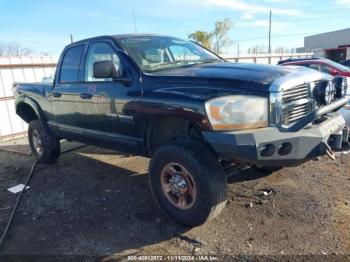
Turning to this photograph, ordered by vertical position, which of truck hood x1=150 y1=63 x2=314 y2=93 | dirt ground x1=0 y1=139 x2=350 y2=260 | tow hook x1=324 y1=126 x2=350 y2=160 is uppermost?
truck hood x1=150 y1=63 x2=314 y2=93

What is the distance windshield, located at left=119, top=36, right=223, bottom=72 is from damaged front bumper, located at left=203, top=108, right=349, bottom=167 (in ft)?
4.43

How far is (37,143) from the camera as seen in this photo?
6203 millimetres

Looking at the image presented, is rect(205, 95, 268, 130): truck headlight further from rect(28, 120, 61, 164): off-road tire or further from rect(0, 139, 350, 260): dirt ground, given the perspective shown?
rect(28, 120, 61, 164): off-road tire

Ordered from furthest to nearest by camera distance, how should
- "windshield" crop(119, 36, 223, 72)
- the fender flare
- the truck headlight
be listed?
1. the fender flare
2. "windshield" crop(119, 36, 223, 72)
3. the truck headlight

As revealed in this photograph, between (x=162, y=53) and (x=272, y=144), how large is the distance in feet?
6.33

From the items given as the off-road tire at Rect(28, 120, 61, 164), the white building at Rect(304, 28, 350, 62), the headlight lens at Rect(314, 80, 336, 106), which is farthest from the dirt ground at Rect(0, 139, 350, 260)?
the white building at Rect(304, 28, 350, 62)

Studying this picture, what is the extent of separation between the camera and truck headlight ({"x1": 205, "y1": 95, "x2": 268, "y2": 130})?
9.91 ft

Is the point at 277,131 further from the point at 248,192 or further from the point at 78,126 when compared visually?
the point at 78,126

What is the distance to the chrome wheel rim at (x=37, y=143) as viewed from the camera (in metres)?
6.04

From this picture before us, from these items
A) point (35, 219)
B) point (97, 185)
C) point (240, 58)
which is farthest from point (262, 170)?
point (240, 58)

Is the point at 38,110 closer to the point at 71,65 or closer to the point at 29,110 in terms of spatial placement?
the point at 29,110

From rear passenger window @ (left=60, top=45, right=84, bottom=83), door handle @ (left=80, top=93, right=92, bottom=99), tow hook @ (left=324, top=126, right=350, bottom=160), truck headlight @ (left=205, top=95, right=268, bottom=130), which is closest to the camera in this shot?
truck headlight @ (left=205, top=95, right=268, bottom=130)

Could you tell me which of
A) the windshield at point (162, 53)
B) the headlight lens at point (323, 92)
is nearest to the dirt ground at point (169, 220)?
the headlight lens at point (323, 92)

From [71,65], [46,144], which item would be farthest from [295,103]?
[46,144]
